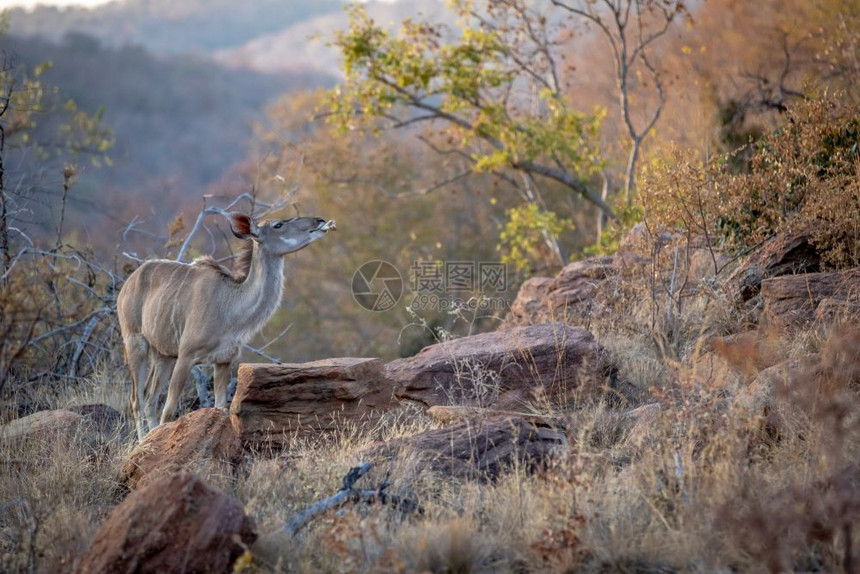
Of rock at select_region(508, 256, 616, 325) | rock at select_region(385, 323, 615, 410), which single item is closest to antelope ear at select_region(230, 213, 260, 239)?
rock at select_region(385, 323, 615, 410)

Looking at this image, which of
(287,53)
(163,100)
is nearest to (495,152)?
(163,100)

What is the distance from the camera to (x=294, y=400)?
8273mm

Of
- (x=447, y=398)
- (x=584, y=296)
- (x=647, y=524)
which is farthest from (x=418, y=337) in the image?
(x=647, y=524)

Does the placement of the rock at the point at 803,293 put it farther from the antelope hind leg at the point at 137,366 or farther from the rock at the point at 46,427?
the rock at the point at 46,427

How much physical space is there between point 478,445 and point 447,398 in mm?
1912

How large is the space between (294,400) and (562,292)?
5.09 m

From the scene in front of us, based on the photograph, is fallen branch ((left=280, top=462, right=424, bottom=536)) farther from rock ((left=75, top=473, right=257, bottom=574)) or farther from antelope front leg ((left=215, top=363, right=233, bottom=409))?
antelope front leg ((left=215, top=363, right=233, bottom=409))

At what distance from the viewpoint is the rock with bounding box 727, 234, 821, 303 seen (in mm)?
9758

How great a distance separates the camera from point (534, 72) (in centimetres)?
1956

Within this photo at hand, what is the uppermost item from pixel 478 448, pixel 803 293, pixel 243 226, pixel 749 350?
pixel 243 226

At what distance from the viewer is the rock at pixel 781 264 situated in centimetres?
976

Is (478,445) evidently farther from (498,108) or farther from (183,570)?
(498,108)

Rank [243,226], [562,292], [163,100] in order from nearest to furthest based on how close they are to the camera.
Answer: [243,226], [562,292], [163,100]

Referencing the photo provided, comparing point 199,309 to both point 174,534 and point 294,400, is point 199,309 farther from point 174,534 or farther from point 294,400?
point 174,534
